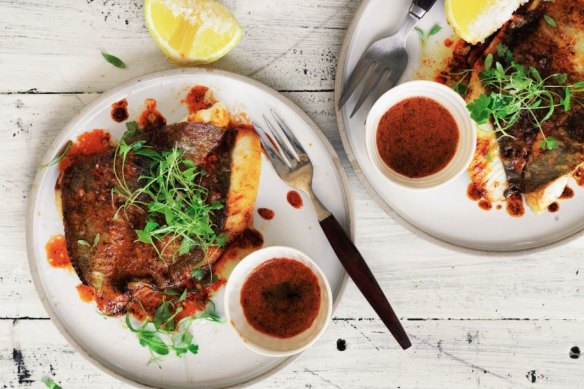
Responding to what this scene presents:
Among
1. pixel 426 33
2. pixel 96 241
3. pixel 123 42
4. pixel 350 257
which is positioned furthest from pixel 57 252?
pixel 426 33

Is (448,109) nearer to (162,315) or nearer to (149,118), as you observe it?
(149,118)

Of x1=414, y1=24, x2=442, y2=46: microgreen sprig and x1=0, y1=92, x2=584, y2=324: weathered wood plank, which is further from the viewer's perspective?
x1=0, y1=92, x2=584, y2=324: weathered wood plank

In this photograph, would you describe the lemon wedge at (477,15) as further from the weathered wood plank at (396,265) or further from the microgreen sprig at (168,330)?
the microgreen sprig at (168,330)

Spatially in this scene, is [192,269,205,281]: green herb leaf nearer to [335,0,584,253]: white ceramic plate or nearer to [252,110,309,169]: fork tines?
[252,110,309,169]: fork tines

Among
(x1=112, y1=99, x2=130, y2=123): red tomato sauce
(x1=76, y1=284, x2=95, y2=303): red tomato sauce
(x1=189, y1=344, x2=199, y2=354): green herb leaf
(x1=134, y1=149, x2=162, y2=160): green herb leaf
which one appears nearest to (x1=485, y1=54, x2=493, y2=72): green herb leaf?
(x1=134, y1=149, x2=162, y2=160): green herb leaf

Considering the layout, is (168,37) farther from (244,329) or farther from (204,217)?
(244,329)

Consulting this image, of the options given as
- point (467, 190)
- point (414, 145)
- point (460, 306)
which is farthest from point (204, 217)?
point (460, 306)
